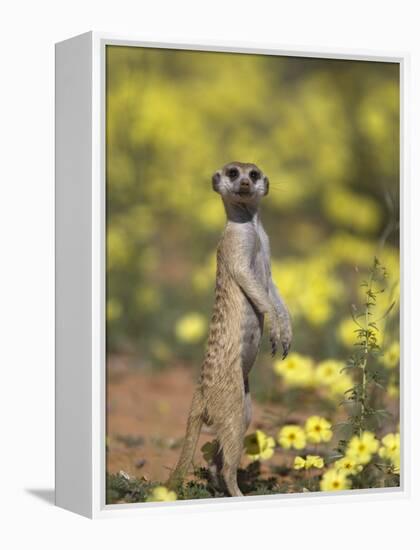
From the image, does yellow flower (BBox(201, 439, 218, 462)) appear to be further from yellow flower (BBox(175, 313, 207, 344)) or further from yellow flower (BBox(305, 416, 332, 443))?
yellow flower (BBox(175, 313, 207, 344))

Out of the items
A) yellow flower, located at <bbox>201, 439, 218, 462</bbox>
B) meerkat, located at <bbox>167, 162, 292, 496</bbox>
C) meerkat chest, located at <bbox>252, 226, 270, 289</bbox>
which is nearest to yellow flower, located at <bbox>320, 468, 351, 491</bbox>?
meerkat, located at <bbox>167, 162, 292, 496</bbox>

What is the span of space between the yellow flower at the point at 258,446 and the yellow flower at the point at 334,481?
1.18 ft

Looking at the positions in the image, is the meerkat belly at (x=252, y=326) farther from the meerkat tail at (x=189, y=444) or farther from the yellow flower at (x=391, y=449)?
the yellow flower at (x=391, y=449)

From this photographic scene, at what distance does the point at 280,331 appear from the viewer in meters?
9.05

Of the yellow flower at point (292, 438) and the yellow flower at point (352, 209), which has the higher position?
the yellow flower at point (352, 209)

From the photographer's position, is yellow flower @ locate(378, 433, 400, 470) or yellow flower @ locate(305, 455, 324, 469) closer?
yellow flower @ locate(305, 455, 324, 469)

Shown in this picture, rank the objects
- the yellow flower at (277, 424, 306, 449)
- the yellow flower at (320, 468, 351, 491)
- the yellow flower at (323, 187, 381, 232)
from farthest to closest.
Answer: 1. the yellow flower at (323, 187, 381, 232)
2. the yellow flower at (277, 424, 306, 449)
3. the yellow flower at (320, 468, 351, 491)

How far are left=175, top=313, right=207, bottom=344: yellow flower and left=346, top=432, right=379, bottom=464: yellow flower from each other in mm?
2407

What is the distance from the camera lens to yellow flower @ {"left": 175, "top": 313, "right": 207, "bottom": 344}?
11.3m

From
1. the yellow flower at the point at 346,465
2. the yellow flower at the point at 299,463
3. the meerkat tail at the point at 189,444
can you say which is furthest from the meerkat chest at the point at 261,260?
the yellow flower at the point at 346,465

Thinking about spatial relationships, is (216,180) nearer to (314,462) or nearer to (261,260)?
(261,260)

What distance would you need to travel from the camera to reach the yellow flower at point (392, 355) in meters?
9.34

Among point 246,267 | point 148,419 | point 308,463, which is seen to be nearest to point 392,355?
point 308,463

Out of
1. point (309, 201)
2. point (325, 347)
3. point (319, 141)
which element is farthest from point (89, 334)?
point (309, 201)
